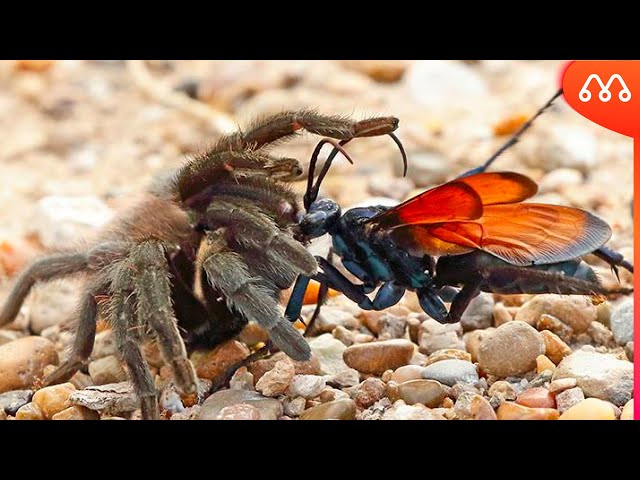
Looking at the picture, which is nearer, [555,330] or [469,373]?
[469,373]

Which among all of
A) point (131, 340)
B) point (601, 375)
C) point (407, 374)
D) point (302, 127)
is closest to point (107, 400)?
point (131, 340)

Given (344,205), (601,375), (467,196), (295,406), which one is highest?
(467,196)

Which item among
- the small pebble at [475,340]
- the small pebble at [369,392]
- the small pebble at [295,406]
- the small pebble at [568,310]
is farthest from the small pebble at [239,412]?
the small pebble at [568,310]

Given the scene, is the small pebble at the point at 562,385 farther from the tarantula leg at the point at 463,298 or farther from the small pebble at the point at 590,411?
the tarantula leg at the point at 463,298

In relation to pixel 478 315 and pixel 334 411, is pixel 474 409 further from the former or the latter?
pixel 478 315

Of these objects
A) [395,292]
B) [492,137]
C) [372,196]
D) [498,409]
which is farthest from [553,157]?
[498,409]
